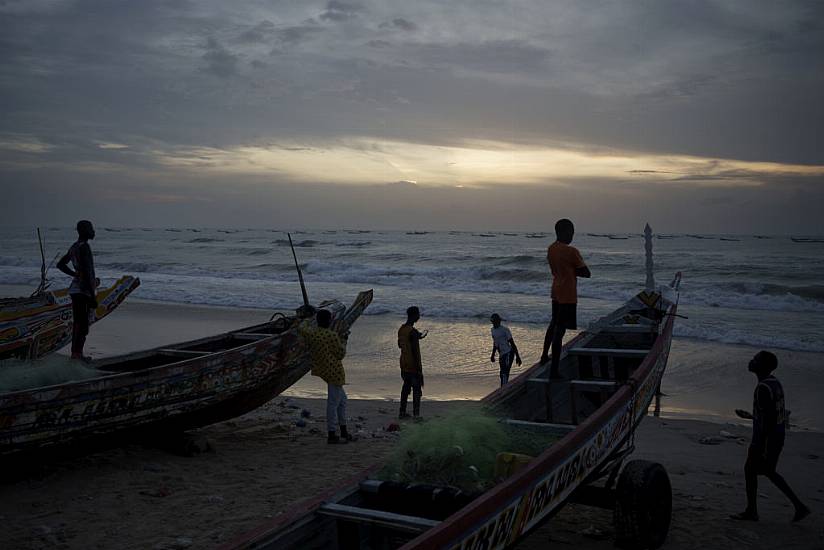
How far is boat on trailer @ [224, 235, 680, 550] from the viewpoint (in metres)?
3.63

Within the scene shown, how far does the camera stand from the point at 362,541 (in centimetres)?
401

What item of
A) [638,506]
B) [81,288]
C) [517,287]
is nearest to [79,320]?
[81,288]

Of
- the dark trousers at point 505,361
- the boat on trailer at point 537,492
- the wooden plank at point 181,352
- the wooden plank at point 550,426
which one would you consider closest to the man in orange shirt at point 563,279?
the boat on trailer at point 537,492

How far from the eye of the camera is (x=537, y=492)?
162 inches

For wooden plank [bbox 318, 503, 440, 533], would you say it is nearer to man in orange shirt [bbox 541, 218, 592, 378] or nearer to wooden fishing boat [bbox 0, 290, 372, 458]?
man in orange shirt [bbox 541, 218, 592, 378]

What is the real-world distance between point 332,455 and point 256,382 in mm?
1337

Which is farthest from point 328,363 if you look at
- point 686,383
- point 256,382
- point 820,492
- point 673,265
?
point 673,265

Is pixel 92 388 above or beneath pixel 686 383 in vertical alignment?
above

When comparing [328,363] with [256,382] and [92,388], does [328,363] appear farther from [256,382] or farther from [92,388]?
[92,388]

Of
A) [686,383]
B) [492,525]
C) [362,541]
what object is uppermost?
[492,525]

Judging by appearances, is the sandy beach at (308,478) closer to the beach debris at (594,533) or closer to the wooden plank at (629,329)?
the beach debris at (594,533)

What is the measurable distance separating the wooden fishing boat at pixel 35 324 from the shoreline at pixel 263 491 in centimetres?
440

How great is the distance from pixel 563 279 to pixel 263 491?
3800 mm

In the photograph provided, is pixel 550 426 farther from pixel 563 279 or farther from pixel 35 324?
pixel 35 324
